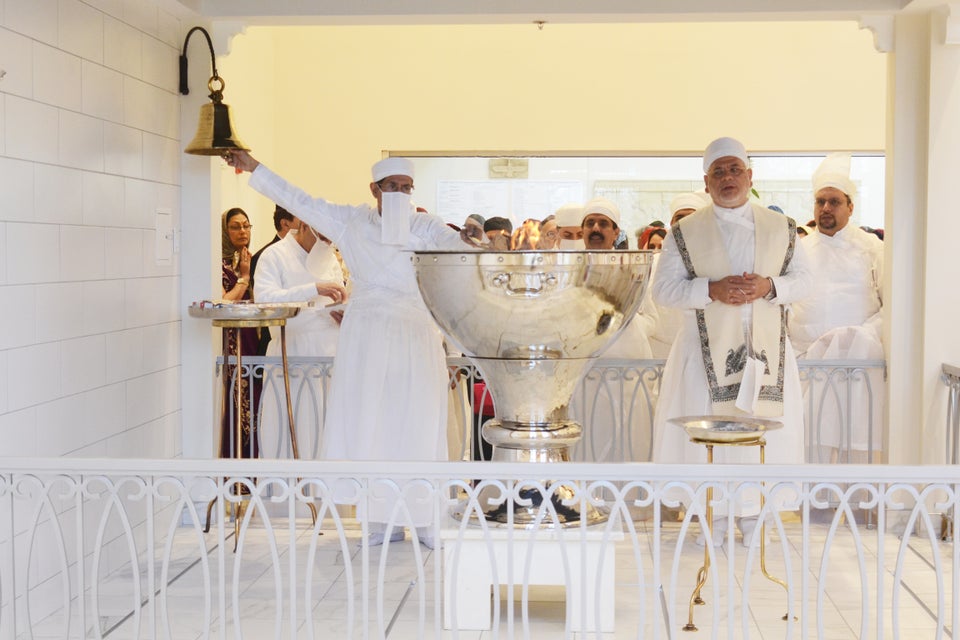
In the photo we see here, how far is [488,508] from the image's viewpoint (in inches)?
186

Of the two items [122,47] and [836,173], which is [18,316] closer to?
[122,47]

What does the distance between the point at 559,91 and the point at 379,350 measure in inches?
226

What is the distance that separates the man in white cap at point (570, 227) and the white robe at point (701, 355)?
1.73 m

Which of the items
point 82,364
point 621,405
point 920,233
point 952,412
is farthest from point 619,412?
point 82,364

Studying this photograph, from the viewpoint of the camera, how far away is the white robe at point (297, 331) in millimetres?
7027

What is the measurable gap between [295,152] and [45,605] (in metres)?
6.81

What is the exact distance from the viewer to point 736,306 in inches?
235

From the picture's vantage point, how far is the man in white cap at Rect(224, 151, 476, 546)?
19.5ft

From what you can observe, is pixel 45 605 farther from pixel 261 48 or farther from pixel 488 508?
pixel 261 48

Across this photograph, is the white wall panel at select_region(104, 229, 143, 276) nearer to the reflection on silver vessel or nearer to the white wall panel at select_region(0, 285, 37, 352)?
the white wall panel at select_region(0, 285, 37, 352)

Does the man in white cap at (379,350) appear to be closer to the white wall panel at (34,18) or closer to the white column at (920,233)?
the white wall panel at (34,18)

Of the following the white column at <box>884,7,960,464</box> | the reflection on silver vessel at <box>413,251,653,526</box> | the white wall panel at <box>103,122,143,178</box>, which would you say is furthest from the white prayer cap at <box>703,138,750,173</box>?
the white wall panel at <box>103,122,143,178</box>

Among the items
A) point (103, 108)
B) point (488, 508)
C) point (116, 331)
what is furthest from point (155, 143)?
point (488, 508)

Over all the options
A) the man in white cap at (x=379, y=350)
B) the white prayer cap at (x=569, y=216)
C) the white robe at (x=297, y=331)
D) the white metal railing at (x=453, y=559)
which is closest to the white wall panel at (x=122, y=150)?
the man in white cap at (x=379, y=350)
